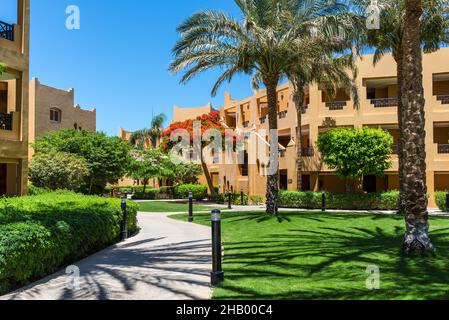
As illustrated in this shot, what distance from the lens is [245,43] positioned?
1733 centimetres

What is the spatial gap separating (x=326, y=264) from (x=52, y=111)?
35459 mm

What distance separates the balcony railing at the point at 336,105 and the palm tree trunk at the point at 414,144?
2080 centimetres

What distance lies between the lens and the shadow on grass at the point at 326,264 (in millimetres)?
6363

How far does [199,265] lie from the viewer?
868cm

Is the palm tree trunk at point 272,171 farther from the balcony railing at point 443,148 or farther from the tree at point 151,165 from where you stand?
the tree at point 151,165

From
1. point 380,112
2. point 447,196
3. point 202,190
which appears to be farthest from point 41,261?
point 202,190

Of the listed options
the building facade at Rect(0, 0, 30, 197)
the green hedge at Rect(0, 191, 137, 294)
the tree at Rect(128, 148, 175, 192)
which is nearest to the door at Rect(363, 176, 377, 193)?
the tree at Rect(128, 148, 175, 192)

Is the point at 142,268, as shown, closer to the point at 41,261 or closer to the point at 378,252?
the point at 41,261

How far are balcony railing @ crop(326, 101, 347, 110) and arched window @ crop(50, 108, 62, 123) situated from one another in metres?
23.4

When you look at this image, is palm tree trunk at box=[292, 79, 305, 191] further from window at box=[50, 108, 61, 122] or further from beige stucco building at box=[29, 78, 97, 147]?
window at box=[50, 108, 61, 122]

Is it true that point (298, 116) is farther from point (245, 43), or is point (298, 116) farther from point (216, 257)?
point (216, 257)

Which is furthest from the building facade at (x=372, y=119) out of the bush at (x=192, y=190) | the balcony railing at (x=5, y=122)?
the balcony railing at (x=5, y=122)

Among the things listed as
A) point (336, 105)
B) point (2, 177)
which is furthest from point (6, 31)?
point (336, 105)
